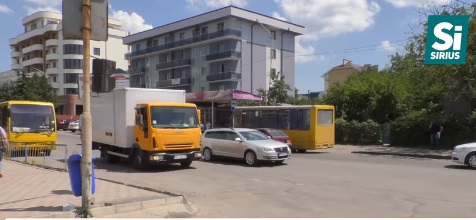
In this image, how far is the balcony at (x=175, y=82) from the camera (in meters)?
70.9

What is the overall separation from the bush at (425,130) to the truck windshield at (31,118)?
19485 mm

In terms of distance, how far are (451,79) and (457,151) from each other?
8474mm

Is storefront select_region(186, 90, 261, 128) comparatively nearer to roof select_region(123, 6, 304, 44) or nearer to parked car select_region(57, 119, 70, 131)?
roof select_region(123, 6, 304, 44)

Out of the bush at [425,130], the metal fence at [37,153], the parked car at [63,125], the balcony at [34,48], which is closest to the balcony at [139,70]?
the balcony at [34,48]

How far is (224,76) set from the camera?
65250 millimetres

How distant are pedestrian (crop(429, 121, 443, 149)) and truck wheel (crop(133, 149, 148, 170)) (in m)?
16.1

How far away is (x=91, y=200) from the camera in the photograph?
8062mm

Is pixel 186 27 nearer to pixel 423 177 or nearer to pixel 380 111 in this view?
pixel 380 111

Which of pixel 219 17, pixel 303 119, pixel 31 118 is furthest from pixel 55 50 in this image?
pixel 303 119

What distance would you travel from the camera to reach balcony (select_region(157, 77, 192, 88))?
70875 mm

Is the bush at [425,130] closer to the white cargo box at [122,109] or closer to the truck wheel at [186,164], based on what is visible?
the truck wheel at [186,164]

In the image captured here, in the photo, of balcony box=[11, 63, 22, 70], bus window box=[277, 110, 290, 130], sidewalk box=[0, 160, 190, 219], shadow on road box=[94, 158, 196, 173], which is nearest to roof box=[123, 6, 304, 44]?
balcony box=[11, 63, 22, 70]

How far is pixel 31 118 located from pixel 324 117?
14517mm

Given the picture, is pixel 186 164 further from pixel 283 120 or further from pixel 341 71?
pixel 341 71
